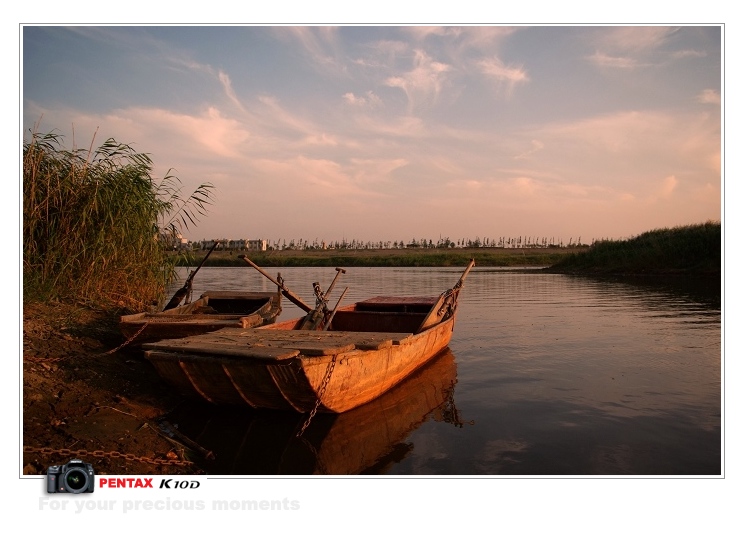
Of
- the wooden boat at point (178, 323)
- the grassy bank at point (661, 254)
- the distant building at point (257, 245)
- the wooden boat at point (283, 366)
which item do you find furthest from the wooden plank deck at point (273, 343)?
the distant building at point (257, 245)

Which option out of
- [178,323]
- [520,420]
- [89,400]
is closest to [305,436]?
[89,400]

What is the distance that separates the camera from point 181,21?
14.9ft

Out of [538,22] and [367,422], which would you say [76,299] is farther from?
[538,22]

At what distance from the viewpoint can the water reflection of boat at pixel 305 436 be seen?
182 inches

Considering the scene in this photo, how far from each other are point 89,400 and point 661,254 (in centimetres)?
3048

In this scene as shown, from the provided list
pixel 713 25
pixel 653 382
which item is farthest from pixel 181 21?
pixel 653 382

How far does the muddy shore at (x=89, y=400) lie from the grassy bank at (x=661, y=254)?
2652 cm

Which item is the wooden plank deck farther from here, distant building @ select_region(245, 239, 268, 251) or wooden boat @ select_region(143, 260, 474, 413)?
distant building @ select_region(245, 239, 268, 251)

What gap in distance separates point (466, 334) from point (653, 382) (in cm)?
457

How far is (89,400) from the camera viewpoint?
5.33 meters

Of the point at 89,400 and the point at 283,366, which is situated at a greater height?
the point at 283,366

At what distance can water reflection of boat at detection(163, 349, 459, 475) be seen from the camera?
4627 mm

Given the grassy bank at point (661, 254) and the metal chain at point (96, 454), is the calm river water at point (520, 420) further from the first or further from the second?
the grassy bank at point (661, 254)

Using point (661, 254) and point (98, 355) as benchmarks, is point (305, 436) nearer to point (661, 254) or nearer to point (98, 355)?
point (98, 355)
